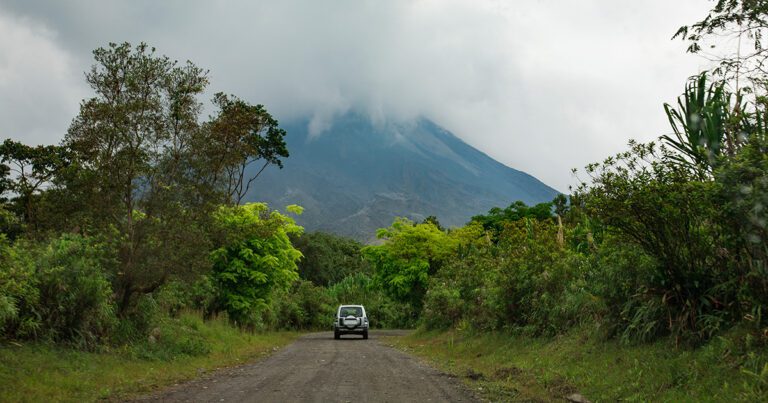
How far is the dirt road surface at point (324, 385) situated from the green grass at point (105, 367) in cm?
94

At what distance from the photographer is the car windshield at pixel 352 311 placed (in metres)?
33.5

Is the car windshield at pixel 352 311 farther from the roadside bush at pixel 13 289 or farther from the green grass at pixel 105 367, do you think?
the roadside bush at pixel 13 289

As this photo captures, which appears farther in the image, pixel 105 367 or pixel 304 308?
pixel 304 308

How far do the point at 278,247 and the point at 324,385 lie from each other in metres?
17.7

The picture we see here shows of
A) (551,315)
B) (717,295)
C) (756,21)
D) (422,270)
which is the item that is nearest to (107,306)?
(551,315)

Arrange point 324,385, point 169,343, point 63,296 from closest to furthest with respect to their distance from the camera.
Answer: point 324,385, point 63,296, point 169,343

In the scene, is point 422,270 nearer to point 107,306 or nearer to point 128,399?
point 107,306

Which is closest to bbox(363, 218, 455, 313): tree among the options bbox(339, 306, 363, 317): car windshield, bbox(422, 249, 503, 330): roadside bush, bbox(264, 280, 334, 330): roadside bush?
bbox(264, 280, 334, 330): roadside bush

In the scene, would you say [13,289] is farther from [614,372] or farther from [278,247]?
[278,247]

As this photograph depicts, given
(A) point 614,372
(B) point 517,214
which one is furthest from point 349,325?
(B) point 517,214

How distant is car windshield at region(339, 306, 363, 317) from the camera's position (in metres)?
33.5

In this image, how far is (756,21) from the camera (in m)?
10.3

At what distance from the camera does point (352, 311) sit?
34062mm

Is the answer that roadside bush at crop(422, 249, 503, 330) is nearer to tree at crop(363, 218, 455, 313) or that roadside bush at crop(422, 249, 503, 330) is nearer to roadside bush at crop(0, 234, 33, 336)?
tree at crop(363, 218, 455, 313)
